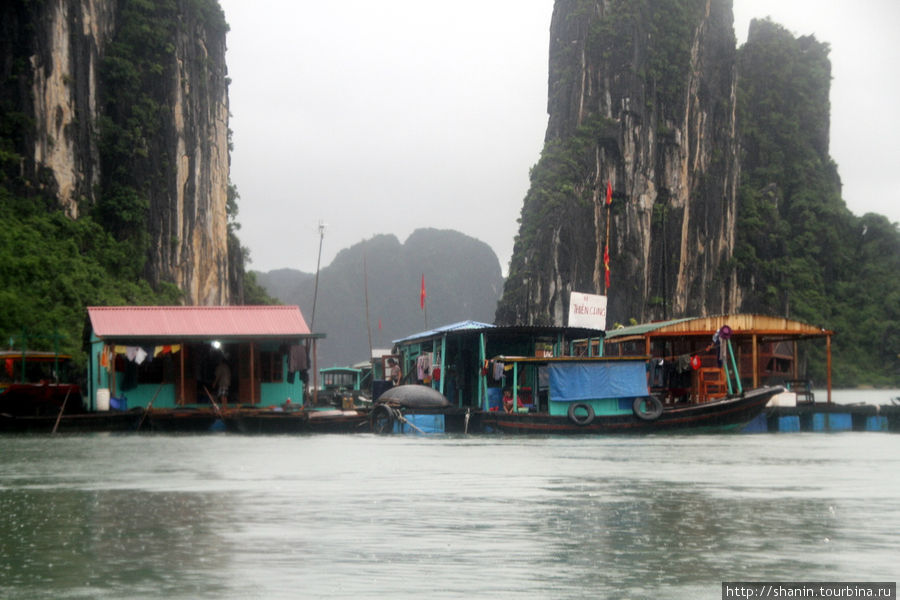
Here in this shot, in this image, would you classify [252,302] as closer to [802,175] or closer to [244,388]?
[244,388]

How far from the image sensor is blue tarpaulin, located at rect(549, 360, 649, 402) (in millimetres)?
26172

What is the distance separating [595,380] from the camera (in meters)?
26.2

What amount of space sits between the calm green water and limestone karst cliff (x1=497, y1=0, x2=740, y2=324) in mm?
58508

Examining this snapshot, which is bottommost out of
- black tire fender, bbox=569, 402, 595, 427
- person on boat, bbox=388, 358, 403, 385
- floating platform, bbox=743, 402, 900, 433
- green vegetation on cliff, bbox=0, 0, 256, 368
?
floating platform, bbox=743, 402, 900, 433

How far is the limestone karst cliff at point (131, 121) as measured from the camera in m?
44.7

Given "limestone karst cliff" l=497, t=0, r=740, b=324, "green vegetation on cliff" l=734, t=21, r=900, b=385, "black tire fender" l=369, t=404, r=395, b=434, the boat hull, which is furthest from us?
"green vegetation on cliff" l=734, t=21, r=900, b=385

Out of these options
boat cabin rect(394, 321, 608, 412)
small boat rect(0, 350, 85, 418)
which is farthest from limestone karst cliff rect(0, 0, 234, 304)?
A: boat cabin rect(394, 321, 608, 412)

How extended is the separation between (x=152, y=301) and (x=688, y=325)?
978 inches

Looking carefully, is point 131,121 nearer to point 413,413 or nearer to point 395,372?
point 395,372

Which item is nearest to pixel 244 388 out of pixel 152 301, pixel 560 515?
pixel 152 301

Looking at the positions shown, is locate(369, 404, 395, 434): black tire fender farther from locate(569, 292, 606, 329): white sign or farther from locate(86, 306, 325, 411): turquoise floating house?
locate(569, 292, 606, 329): white sign

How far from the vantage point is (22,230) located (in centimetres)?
4050

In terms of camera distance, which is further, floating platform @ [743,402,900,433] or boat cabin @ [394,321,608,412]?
floating platform @ [743,402,900,433]

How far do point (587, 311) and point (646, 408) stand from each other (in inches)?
265
